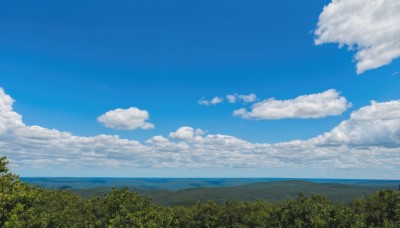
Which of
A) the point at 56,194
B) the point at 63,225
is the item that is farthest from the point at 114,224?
the point at 56,194

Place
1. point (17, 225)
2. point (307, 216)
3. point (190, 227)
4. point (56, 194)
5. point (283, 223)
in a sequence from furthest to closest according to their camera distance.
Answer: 1. point (56, 194)
2. point (190, 227)
3. point (283, 223)
4. point (307, 216)
5. point (17, 225)

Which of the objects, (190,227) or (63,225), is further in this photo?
(190,227)

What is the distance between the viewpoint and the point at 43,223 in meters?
40.2

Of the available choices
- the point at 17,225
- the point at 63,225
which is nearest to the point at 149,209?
the point at 63,225

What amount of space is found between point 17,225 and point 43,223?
4190 mm

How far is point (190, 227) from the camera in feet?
189

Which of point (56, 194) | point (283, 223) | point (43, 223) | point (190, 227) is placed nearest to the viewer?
point (43, 223)

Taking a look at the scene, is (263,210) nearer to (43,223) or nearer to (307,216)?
(307,216)

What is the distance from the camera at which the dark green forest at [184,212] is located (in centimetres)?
4297

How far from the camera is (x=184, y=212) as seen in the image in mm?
60969

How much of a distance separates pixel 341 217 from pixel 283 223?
8491 millimetres

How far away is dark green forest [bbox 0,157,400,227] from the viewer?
42969 mm

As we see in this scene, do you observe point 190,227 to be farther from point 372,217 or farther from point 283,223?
point 372,217

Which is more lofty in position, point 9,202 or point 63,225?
point 9,202
